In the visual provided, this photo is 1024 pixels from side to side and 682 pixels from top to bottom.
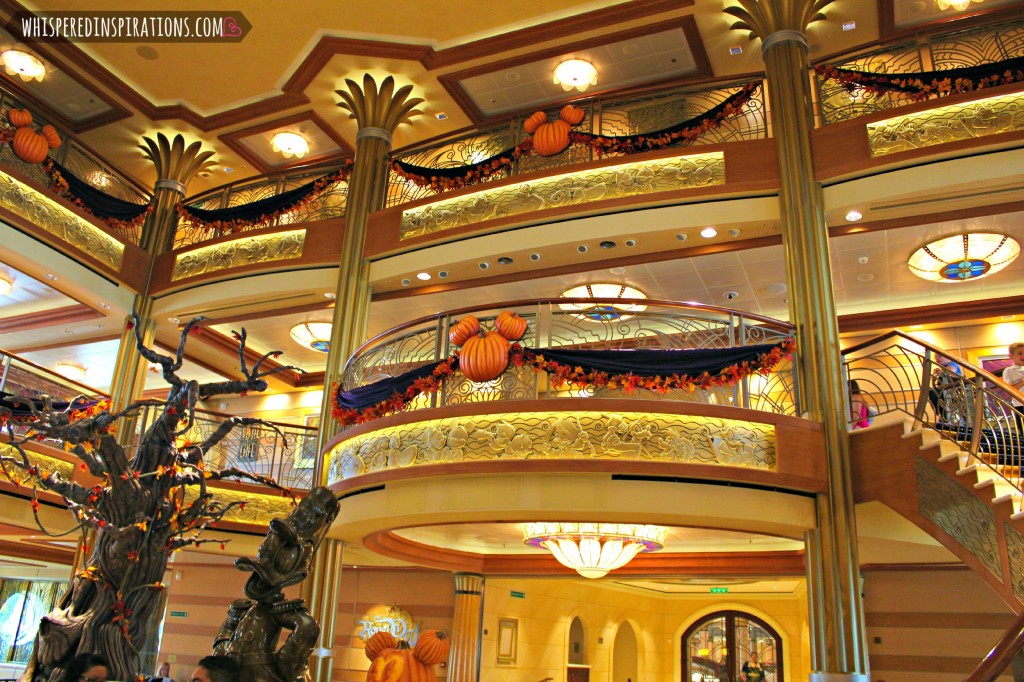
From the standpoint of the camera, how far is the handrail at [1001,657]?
2.88 meters

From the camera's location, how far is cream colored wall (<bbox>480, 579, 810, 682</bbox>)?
1230 centimetres

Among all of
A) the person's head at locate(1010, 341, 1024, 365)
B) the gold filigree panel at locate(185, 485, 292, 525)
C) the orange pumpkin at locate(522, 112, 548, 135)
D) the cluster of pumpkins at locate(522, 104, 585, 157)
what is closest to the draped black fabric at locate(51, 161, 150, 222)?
the gold filigree panel at locate(185, 485, 292, 525)

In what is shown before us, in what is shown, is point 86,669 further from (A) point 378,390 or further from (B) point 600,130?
(B) point 600,130

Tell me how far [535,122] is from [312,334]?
5.46 metres

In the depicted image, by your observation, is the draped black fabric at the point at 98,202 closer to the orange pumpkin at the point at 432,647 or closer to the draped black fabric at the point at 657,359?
the draped black fabric at the point at 657,359

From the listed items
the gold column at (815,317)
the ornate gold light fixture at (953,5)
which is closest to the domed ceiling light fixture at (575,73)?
the gold column at (815,317)

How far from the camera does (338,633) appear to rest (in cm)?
1279

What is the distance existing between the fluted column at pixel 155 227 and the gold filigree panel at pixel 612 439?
616 cm

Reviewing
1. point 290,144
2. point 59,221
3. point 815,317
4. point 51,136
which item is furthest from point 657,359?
point 51,136

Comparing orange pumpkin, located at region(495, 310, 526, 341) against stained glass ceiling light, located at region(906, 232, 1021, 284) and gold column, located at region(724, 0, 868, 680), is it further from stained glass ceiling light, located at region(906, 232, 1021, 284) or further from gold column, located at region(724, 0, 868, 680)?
stained glass ceiling light, located at region(906, 232, 1021, 284)

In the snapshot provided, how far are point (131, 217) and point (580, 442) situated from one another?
27.3ft

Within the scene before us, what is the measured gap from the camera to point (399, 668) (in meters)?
7.71

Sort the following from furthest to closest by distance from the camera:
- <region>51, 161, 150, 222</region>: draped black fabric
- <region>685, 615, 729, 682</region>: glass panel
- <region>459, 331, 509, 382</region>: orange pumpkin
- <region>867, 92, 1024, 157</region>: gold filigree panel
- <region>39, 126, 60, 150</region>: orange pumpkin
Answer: <region>685, 615, 729, 682</region>: glass panel, <region>51, 161, 150, 222</region>: draped black fabric, <region>39, 126, 60, 150</region>: orange pumpkin, <region>867, 92, 1024, 157</region>: gold filigree panel, <region>459, 331, 509, 382</region>: orange pumpkin

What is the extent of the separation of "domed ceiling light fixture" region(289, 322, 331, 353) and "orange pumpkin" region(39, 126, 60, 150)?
4211mm
